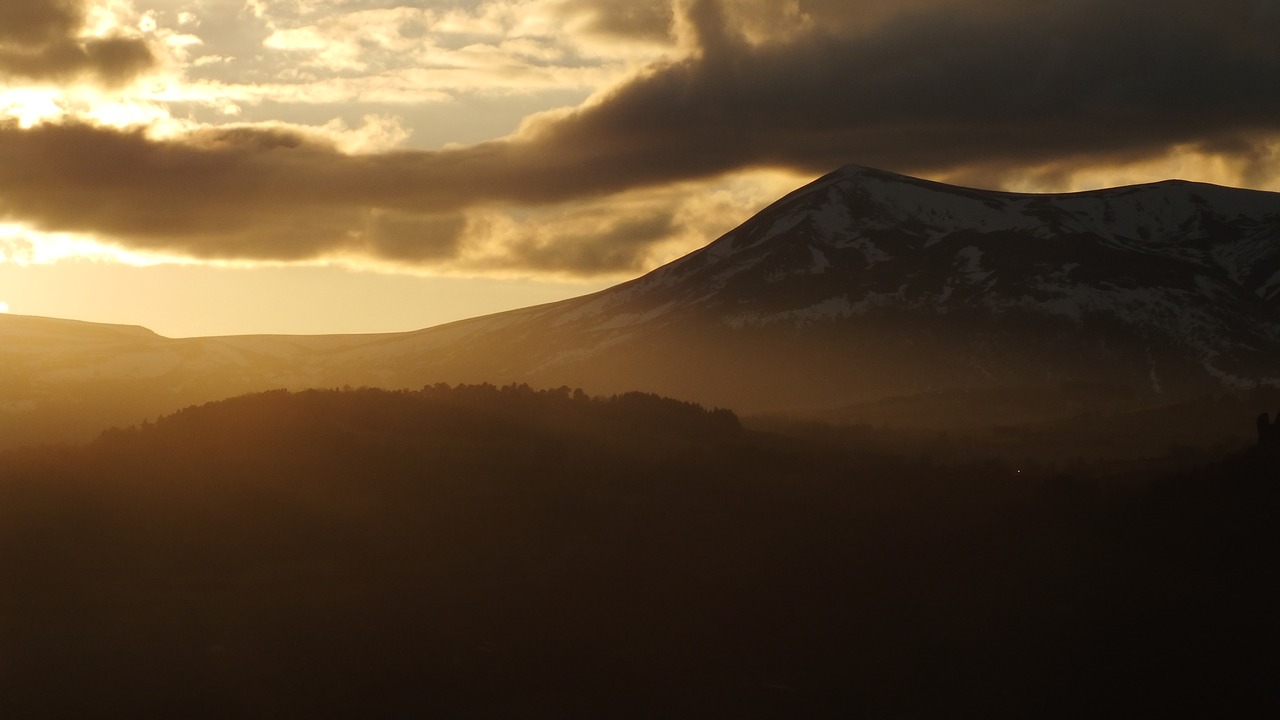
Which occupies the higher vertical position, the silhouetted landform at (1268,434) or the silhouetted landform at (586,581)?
the silhouetted landform at (1268,434)

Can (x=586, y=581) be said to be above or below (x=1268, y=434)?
below

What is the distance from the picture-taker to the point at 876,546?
45719 mm

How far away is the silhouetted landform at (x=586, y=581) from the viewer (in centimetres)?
3747

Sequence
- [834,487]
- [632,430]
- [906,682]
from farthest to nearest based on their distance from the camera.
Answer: [632,430] → [834,487] → [906,682]

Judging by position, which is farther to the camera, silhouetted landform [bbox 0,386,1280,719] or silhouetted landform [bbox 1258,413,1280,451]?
silhouetted landform [bbox 1258,413,1280,451]

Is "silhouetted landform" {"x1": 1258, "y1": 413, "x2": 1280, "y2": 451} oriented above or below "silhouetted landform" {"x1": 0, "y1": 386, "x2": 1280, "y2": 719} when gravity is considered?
above

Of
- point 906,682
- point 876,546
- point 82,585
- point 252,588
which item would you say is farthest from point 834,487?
point 82,585

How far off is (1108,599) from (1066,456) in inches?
1106

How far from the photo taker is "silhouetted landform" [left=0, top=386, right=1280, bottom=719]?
123ft

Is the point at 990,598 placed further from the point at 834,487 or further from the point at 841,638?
the point at 834,487

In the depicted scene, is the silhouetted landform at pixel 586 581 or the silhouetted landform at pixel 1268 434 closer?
the silhouetted landform at pixel 586 581

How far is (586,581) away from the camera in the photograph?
145 ft

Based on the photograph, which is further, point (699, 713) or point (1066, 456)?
point (1066, 456)

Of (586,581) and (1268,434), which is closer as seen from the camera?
(586,581)
